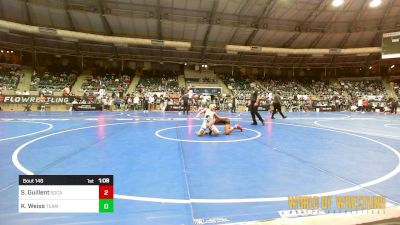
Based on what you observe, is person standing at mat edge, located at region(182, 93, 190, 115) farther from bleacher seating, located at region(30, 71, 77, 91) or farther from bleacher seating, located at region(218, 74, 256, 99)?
bleacher seating, located at region(30, 71, 77, 91)

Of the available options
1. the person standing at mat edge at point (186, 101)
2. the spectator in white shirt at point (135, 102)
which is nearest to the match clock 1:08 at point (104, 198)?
the person standing at mat edge at point (186, 101)

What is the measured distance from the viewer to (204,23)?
31.1m

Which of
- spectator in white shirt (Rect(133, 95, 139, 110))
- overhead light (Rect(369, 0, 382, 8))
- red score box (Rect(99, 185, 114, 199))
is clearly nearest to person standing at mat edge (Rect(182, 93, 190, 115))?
spectator in white shirt (Rect(133, 95, 139, 110))

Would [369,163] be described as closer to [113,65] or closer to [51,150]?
[51,150]

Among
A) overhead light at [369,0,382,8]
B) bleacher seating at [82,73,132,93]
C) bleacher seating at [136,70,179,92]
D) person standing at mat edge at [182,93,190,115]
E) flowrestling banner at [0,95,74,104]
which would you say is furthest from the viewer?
bleacher seating at [136,70,179,92]

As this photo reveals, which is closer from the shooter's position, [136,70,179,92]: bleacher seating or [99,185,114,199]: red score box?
[99,185,114,199]: red score box

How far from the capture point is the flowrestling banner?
25641mm

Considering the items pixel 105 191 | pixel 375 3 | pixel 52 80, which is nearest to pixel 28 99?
pixel 52 80

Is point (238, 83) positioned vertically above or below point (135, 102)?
above

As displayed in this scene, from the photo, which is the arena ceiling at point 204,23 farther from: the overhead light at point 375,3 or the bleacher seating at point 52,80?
the bleacher seating at point 52,80

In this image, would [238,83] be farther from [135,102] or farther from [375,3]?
[375,3]
